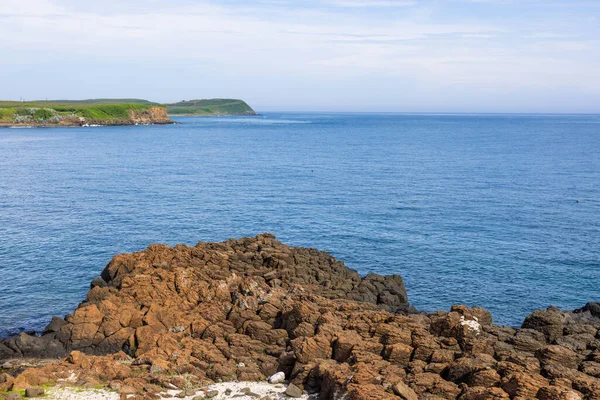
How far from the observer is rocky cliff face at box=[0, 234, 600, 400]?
26125 mm

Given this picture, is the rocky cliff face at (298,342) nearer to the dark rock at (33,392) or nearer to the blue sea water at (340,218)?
the dark rock at (33,392)

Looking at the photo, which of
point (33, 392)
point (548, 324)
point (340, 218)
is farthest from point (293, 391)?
point (340, 218)

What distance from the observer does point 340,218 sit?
7350cm

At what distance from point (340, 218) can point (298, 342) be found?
4383 cm

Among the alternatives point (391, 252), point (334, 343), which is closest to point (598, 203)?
point (391, 252)

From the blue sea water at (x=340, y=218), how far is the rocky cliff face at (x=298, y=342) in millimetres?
7502

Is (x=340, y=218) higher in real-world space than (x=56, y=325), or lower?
higher

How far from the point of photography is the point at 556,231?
214ft

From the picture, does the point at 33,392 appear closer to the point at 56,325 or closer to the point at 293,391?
the point at 56,325

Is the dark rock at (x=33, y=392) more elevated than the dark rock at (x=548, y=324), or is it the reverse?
the dark rock at (x=548, y=324)

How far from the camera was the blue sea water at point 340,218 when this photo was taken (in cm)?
4906

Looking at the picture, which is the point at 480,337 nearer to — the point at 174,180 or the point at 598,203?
the point at 598,203

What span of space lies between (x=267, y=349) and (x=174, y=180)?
76.6 meters

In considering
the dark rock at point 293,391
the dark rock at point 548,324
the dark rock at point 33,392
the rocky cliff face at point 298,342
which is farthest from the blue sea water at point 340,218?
the dark rock at point 293,391
